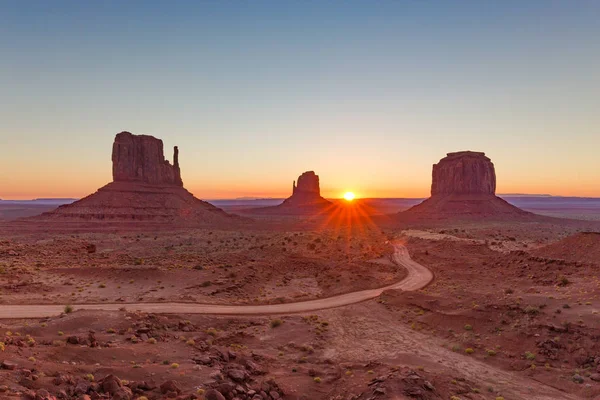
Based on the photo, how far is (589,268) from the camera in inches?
1383

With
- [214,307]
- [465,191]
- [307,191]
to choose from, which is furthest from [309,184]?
[214,307]

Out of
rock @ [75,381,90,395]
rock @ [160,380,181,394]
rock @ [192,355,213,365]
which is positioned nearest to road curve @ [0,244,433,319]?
rock @ [192,355,213,365]

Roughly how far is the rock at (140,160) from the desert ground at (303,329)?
71.3m

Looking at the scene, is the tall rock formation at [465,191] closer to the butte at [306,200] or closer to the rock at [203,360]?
the butte at [306,200]

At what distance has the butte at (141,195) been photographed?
332 feet

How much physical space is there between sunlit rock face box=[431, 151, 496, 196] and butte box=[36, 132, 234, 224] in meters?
85.0

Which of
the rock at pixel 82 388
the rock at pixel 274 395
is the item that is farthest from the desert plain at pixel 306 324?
the rock at pixel 274 395

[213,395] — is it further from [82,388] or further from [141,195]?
[141,195]

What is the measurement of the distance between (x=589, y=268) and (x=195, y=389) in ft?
125

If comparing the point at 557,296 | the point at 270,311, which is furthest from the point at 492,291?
the point at 270,311

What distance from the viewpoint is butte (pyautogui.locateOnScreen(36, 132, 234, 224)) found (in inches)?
3984

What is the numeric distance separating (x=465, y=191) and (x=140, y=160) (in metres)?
117

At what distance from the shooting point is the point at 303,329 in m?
26.5

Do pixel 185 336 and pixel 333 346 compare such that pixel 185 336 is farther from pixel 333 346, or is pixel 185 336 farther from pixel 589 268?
pixel 589 268
